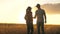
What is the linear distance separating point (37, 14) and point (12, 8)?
3057 mm

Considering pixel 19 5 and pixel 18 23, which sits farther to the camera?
pixel 18 23

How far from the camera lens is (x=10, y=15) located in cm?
736

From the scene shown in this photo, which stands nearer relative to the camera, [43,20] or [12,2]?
[43,20]

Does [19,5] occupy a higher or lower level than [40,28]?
higher

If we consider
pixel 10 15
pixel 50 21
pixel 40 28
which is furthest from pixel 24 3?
pixel 40 28

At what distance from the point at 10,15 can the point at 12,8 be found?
32 cm

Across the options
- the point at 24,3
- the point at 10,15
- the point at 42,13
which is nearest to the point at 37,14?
the point at 42,13

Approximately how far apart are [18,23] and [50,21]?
1387 millimetres

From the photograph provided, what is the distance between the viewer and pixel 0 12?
7348 millimetres

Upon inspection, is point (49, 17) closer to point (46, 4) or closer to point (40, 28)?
point (46, 4)

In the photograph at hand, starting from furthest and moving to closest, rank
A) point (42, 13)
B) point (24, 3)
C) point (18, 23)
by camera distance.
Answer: point (18, 23)
point (24, 3)
point (42, 13)

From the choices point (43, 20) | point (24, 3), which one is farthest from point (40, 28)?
point (24, 3)

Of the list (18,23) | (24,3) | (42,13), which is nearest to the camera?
(42,13)

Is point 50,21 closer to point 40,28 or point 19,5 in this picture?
point 19,5
